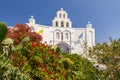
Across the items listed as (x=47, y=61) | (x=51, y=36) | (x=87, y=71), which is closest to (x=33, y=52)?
(x=47, y=61)

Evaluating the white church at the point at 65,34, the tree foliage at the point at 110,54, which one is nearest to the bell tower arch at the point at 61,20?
the white church at the point at 65,34

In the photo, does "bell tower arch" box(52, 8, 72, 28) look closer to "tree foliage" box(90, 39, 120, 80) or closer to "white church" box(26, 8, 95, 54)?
"white church" box(26, 8, 95, 54)

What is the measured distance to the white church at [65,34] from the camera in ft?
213

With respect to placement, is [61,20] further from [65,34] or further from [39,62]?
[39,62]

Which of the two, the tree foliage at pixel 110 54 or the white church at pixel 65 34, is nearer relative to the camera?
the tree foliage at pixel 110 54

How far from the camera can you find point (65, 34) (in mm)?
67938

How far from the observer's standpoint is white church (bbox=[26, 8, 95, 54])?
2557 inches

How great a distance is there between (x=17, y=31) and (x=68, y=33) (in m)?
43.0

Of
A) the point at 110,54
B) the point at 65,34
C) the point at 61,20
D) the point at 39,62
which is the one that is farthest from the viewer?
the point at 61,20

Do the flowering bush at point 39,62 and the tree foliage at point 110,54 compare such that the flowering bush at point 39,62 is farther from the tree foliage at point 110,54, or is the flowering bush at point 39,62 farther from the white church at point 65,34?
the white church at point 65,34

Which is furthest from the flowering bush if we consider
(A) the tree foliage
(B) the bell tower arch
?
(B) the bell tower arch

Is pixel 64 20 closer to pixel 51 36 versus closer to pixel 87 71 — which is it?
pixel 51 36

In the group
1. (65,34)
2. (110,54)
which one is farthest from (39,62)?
(65,34)

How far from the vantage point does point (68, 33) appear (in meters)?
67.7
